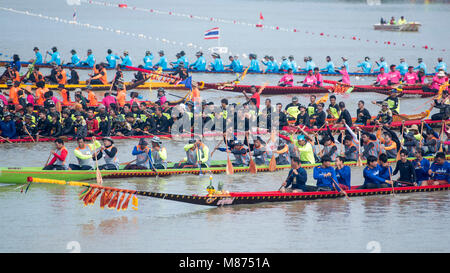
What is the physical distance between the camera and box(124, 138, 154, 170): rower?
73.8 ft

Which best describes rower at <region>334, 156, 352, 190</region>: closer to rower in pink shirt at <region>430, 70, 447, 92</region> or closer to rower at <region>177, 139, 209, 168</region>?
rower at <region>177, 139, 209, 168</region>

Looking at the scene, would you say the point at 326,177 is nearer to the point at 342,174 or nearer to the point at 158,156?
the point at 342,174

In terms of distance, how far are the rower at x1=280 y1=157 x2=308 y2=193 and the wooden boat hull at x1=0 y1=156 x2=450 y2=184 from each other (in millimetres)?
3441

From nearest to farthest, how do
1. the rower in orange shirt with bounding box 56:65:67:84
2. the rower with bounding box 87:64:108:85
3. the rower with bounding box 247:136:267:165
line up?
the rower with bounding box 247:136:267:165, the rower in orange shirt with bounding box 56:65:67:84, the rower with bounding box 87:64:108:85

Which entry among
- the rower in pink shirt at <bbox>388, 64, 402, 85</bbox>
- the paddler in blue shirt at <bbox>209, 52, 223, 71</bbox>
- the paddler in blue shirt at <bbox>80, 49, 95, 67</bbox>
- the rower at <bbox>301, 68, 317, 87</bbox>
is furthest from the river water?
the paddler in blue shirt at <bbox>80, 49, 95, 67</bbox>

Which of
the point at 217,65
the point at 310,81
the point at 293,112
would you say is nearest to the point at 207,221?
the point at 293,112

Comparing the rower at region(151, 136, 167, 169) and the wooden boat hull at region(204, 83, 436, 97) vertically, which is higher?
the wooden boat hull at region(204, 83, 436, 97)

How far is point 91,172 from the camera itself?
72.1ft

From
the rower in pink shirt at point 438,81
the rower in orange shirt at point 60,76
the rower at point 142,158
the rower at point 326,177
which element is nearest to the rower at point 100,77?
the rower in orange shirt at point 60,76

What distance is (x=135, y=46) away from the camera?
7031cm

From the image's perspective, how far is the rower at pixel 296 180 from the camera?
19.9 m

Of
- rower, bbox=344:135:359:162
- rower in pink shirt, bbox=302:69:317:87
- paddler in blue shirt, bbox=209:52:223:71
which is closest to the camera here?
rower, bbox=344:135:359:162

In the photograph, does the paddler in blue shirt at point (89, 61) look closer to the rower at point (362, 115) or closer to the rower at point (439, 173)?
the rower at point (362, 115)
